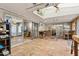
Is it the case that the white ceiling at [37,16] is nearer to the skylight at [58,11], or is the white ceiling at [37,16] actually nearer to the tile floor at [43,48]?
the skylight at [58,11]

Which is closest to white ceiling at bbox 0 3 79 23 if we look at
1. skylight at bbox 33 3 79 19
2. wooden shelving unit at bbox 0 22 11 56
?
skylight at bbox 33 3 79 19

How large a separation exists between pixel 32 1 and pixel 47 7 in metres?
0.36

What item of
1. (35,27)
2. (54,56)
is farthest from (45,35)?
(54,56)

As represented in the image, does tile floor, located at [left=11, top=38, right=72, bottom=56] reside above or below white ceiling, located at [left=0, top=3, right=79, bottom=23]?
below

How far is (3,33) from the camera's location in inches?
123

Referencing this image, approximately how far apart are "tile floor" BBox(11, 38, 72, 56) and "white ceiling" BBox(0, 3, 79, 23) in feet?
1.57

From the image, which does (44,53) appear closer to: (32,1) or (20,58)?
(20,58)

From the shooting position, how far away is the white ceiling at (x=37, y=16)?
2975mm

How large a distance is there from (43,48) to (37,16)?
29.9 inches

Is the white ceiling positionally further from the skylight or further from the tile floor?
the tile floor

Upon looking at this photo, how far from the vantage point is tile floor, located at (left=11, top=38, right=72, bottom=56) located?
9.99ft

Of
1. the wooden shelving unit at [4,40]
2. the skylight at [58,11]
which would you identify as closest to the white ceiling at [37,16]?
the skylight at [58,11]

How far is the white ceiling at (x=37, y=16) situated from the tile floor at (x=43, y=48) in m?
0.48

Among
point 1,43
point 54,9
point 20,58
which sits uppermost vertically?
point 54,9
